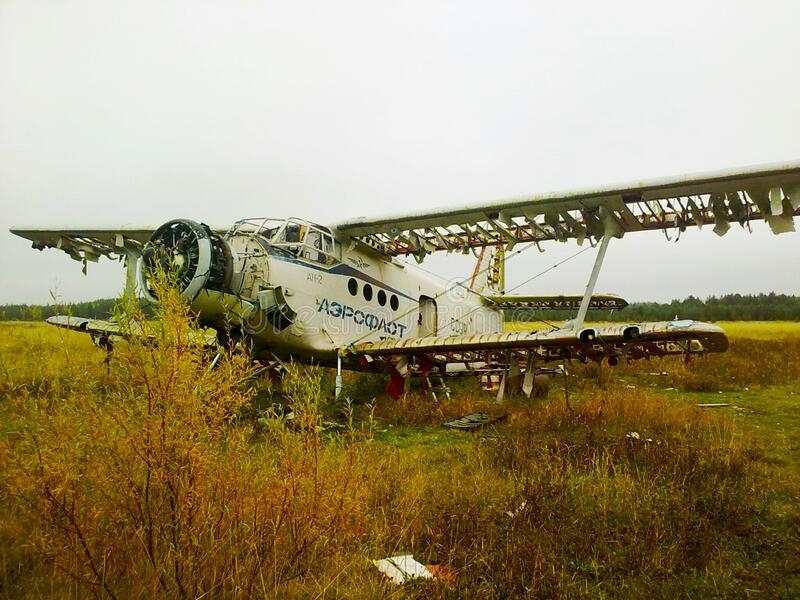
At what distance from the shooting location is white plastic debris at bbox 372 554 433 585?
8.54 feet

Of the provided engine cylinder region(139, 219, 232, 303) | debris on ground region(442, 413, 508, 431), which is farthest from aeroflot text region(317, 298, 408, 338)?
debris on ground region(442, 413, 508, 431)

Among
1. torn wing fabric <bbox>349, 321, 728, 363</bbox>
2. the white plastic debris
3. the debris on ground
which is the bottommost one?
the debris on ground

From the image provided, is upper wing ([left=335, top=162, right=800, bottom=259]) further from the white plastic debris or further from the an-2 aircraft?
the white plastic debris

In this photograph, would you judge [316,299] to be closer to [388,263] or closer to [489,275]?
[388,263]

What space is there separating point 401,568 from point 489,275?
17.1 meters

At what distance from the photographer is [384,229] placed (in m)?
9.95

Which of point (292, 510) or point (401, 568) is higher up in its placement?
point (292, 510)

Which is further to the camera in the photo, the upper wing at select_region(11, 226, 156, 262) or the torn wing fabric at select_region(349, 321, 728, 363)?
the upper wing at select_region(11, 226, 156, 262)

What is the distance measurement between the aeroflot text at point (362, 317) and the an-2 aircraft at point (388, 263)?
1.4 inches

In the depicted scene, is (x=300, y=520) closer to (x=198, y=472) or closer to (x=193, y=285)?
(x=198, y=472)

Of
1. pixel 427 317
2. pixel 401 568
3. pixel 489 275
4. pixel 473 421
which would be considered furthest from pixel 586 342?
pixel 489 275

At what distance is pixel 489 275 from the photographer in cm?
1917

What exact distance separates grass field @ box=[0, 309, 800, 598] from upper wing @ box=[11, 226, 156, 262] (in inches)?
352

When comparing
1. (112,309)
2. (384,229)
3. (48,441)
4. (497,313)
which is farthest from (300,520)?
(497,313)
